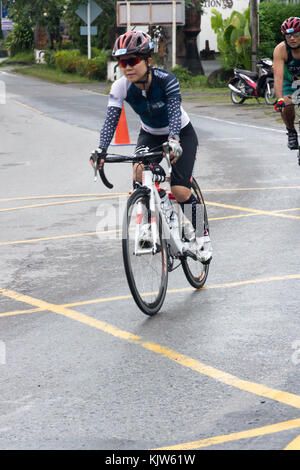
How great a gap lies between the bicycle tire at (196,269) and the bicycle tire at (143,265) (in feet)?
1.64

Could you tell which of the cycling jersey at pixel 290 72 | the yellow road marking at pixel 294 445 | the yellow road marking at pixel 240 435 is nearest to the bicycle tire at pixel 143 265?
the yellow road marking at pixel 240 435

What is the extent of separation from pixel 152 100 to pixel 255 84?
837 inches

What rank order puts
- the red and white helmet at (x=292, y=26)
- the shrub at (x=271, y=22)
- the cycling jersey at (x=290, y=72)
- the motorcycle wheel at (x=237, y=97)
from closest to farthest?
the red and white helmet at (x=292, y=26) < the cycling jersey at (x=290, y=72) < the motorcycle wheel at (x=237, y=97) < the shrub at (x=271, y=22)

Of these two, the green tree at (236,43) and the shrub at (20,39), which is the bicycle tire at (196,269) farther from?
the shrub at (20,39)

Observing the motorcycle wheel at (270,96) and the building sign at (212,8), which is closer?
the motorcycle wheel at (270,96)

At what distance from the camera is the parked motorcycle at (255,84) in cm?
2641

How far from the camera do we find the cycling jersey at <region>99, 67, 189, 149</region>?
6440 millimetres

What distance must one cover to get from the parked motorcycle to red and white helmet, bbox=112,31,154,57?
2028cm

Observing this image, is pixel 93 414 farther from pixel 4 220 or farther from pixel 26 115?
pixel 26 115

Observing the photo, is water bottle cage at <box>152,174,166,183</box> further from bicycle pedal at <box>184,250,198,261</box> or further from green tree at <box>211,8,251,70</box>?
green tree at <box>211,8,251,70</box>

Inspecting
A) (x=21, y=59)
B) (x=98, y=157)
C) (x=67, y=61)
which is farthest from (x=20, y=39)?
(x=98, y=157)

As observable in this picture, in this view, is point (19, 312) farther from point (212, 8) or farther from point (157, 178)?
point (212, 8)

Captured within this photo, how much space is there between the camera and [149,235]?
636 cm

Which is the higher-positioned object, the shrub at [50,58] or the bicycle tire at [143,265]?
the bicycle tire at [143,265]
